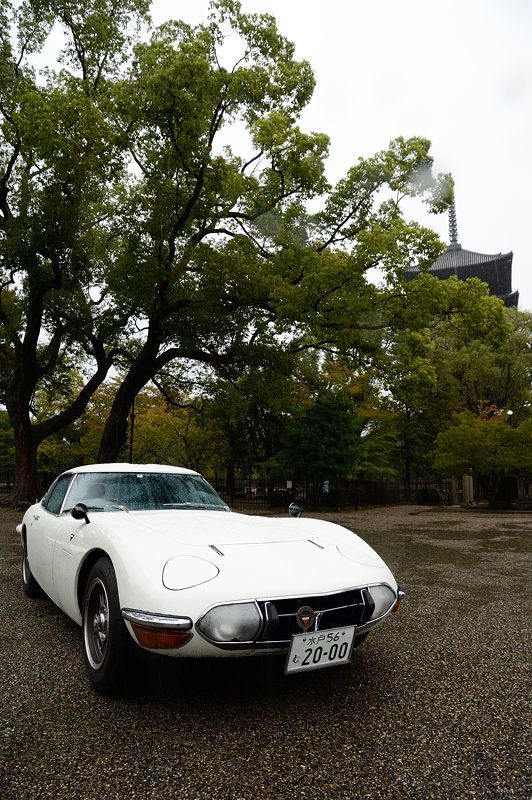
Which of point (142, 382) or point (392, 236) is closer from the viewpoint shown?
point (392, 236)

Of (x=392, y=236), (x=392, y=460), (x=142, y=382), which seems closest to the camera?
(x=392, y=236)

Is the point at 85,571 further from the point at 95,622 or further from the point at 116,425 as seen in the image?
the point at 116,425

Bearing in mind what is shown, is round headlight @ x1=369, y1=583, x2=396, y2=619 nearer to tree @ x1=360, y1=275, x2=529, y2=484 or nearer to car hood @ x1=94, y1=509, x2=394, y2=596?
car hood @ x1=94, y1=509, x2=394, y2=596

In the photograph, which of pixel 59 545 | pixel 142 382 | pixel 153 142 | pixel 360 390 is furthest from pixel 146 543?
pixel 360 390

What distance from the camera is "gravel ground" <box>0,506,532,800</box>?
1.99 m

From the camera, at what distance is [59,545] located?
3598mm

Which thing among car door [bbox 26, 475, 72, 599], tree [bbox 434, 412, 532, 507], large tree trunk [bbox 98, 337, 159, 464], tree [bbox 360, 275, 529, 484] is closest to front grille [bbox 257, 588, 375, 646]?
car door [bbox 26, 475, 72, 599]

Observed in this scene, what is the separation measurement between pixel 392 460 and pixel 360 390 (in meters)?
6.24

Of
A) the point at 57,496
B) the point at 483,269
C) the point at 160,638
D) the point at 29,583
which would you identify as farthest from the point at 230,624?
the point at 483,269

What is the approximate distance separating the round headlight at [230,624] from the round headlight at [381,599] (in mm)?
701

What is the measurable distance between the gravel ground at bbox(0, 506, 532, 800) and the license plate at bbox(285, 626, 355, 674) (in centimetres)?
26

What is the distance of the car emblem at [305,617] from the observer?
2.46 m

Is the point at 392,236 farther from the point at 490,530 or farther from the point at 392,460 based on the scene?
the point at 392,460

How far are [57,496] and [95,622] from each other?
1581 millimetres
